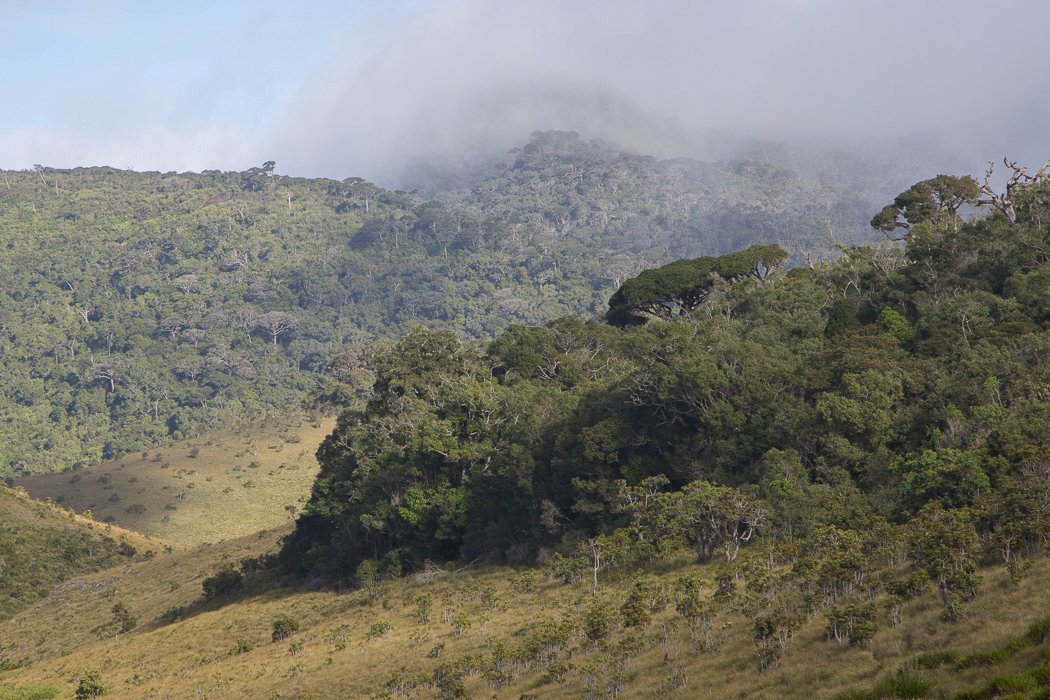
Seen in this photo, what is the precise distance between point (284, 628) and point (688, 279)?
3992 cm

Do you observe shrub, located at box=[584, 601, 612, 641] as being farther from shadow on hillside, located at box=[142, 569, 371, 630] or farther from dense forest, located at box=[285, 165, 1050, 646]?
shadow on hillside, located at box=[142, 569, 371, 630]

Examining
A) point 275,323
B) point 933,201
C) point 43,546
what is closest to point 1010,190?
point 933,201

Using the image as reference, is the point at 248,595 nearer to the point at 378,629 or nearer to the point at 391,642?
the point at 378,629

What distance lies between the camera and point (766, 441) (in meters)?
39.1

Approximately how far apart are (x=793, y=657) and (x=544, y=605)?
1416 centimetres

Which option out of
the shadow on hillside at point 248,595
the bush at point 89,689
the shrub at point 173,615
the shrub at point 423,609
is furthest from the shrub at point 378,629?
the shrub at point 173,615

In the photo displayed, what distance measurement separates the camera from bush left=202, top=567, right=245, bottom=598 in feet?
170

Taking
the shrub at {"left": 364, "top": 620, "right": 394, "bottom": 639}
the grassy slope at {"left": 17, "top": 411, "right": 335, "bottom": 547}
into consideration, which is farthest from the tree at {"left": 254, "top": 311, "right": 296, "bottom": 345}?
the shrub at {"left": 364, "top": 620, "right": 394, "bottom": 639}

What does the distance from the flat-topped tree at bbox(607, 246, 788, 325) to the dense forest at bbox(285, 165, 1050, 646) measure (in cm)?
552

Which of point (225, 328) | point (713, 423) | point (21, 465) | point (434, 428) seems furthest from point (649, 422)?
point (225, 328)

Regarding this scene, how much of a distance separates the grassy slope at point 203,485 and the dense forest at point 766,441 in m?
30.9

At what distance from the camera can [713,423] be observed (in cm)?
3997

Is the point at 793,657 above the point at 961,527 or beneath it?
beneath

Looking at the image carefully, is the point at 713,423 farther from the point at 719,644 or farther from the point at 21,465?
the point at 21,465
